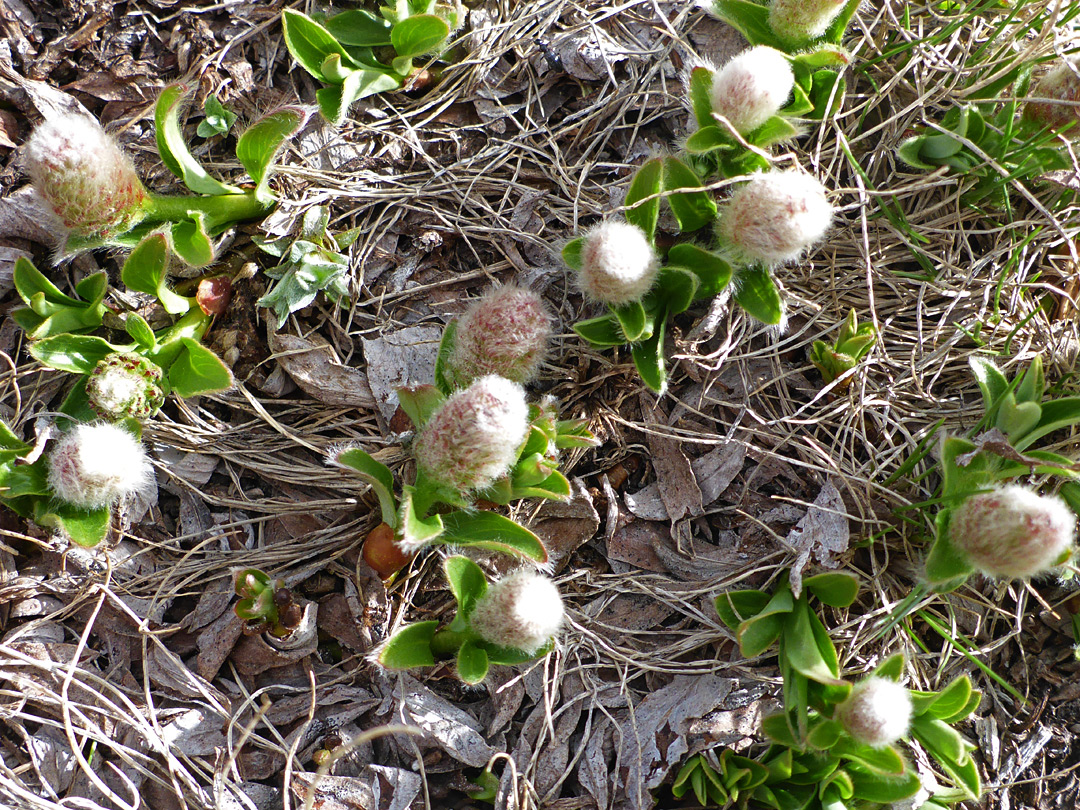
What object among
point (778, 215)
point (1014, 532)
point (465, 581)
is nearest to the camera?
point (1014, 532)

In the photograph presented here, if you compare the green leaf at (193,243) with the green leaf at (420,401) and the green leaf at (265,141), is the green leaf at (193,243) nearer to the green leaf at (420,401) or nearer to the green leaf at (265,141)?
the green leaf at (265,141)

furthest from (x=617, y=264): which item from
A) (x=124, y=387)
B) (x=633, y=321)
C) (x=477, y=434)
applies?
(x=124, y=387)

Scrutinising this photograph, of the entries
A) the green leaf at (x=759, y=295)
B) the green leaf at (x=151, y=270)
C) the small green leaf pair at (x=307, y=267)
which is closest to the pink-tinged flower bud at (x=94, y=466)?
the green leaf at (x=151, y=270)

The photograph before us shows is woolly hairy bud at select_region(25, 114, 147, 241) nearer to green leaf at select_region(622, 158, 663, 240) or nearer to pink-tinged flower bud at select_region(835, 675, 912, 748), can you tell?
green leaf at select_region(622, 158, 663, 240)

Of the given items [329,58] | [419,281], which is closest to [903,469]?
[419,281]

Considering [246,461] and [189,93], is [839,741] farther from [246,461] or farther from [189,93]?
[189,93]

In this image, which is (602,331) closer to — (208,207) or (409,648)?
(409,648)

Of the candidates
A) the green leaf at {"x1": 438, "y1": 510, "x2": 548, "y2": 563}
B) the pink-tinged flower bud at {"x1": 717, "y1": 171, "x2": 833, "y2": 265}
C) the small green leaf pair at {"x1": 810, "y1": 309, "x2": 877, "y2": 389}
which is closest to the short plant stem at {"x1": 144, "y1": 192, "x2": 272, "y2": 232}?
the green leaf at {"x1": 438, "y1": 510, "x2": 548, "y2": 563}
